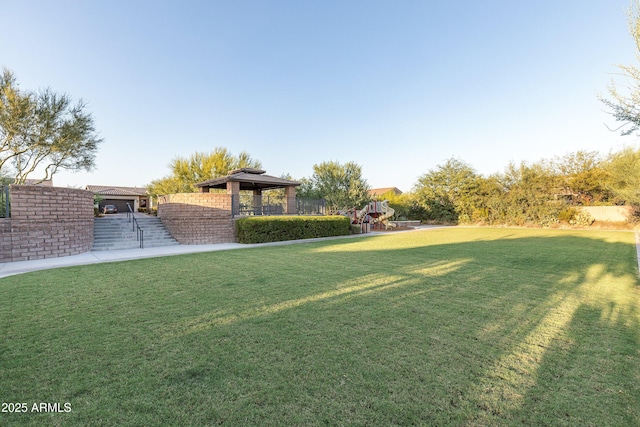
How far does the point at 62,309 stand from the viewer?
3691 millimetres

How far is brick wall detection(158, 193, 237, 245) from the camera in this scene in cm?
1170

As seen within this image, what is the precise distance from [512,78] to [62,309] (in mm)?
18907

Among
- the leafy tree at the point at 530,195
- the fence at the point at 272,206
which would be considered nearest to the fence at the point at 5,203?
the fence at the point at 272,206

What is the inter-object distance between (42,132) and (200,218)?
1147 centimetres

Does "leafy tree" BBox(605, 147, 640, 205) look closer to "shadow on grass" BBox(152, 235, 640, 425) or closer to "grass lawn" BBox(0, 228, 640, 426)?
"shadow on grass" BBox(152, 235, 640, 425)

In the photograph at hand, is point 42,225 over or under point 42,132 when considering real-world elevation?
under

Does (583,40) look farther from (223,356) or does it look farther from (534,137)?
(223,356)

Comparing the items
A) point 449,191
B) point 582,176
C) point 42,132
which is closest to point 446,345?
point 42,132

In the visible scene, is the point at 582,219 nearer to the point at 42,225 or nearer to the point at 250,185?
the point at 250,185

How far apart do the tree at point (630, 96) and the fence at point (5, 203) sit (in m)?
13.9

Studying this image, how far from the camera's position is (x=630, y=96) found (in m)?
4.08

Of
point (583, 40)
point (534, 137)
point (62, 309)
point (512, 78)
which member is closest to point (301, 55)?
point (512, 78)

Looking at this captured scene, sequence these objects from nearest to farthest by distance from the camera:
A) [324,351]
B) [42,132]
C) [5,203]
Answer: [324,351], [5,203], [42,132]

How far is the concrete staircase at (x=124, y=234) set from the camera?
34.0 feet
